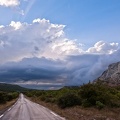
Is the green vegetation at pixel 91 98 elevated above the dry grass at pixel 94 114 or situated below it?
above

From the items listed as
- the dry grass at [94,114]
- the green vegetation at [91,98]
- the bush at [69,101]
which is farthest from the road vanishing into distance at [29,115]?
the green vegetation at [91,98]

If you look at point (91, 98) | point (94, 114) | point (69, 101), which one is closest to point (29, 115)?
point (94, 114)

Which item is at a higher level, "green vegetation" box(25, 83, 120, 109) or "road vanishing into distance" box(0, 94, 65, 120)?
"green vegetation" box(25, 83, 120, 109)

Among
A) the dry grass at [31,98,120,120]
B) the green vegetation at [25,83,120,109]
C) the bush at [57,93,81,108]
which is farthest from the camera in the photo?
the bush at [57,93,81,108]

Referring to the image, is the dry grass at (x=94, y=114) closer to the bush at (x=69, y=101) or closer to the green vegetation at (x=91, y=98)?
the green vegetation at (x=91, y=98)

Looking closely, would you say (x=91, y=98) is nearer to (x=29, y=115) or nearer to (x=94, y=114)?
A: (x=94, y=114)

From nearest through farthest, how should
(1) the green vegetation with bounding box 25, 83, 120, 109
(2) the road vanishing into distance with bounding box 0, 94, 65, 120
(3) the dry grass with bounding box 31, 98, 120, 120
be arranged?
(3) the dry grass with bounding box 31, 98, 120, 120 < (2) the road vanishing into distance with bounding box 0, 94, 65, 120 < (1) the green vegetation with bounding box 25, 83, 120, 109

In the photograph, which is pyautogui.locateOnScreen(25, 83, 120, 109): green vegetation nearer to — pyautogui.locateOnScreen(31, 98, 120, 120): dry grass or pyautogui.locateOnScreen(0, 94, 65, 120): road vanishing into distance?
pyautogui.locateOnScreen(31, 98, 120, 120): dry grass

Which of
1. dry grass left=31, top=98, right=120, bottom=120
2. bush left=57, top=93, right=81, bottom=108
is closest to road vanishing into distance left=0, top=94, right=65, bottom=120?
dry grass left=31, top=98, right=120, bottom=120

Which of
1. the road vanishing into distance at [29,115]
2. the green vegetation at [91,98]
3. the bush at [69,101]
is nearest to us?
the road vanishing into distance at [29,115]

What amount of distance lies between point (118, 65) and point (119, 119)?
174 m

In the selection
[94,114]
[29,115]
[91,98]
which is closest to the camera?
[94,114]

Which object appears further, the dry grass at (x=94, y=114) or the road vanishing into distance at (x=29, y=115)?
the road vanishing into distance at (x=29, y=115)

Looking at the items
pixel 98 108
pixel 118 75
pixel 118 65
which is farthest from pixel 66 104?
pixel 118 65
